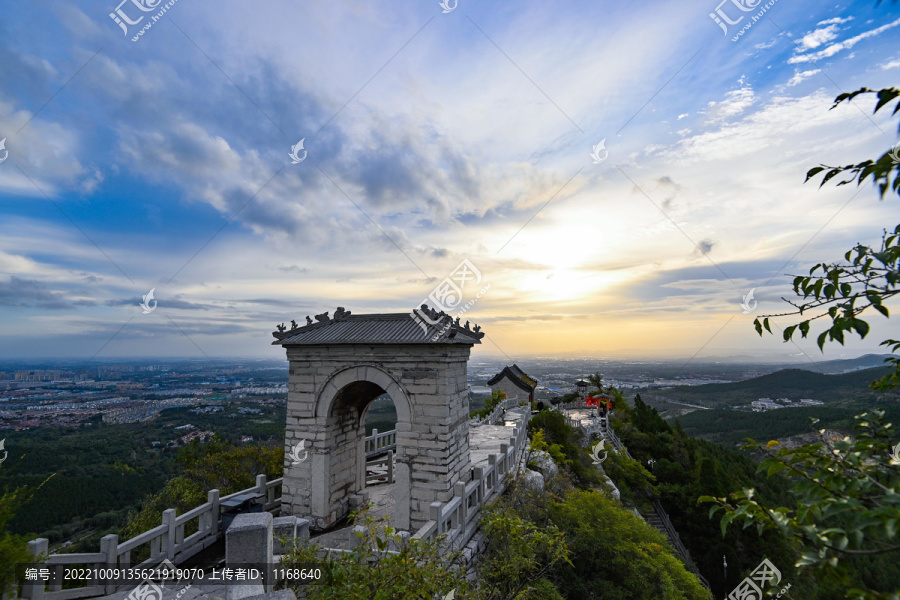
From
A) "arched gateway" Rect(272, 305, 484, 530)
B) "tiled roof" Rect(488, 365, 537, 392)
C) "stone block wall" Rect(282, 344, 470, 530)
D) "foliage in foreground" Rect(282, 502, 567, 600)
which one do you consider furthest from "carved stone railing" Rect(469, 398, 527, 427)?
"foliage in foreground" Rect(282, 502, 567, 600)

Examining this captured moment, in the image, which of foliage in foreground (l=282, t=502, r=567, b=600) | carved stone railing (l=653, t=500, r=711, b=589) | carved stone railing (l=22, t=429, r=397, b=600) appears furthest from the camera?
carved stone railing (l=653, t=500, r=711, b=589)

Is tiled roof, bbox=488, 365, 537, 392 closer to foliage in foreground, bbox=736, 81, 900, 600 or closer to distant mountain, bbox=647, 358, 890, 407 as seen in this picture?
foliage in foreground, bbox=736, 81, 900, 600

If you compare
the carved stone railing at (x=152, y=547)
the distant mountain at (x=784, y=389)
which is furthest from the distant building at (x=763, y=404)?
the carved stone railing at (x=152, y=547)

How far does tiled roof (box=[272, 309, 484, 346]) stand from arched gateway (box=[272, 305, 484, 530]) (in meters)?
0.03

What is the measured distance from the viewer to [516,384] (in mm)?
36875

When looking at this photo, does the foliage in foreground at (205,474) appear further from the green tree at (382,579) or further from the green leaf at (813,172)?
the green leaf at (813,172)

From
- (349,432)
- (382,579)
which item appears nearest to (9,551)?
(382,579)

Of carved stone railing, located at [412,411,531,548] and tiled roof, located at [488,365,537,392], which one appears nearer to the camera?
carved stone railing, located at [412,411,531,548]

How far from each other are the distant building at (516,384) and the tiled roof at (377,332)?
2518cm

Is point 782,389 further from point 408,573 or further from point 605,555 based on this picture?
point 408,573

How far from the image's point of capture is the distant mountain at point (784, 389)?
69.2 metres

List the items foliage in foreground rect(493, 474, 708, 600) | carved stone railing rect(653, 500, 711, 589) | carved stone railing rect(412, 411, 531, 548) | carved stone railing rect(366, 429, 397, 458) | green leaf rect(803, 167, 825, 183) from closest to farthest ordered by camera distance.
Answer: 1. green leaf rect(803, 167, 825, 183)
2. carved stone railing rect(412, 411, 531, 548)
3. foliage in foreground rect(493, 474, 708, 600)
4. carved stone railing rect(366, 429, 397, 458)
5. carved stone railing rect(653, 500, 711, 589)

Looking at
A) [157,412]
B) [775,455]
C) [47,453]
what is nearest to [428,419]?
[775,455]

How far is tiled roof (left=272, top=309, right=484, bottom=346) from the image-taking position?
35.8 feet
